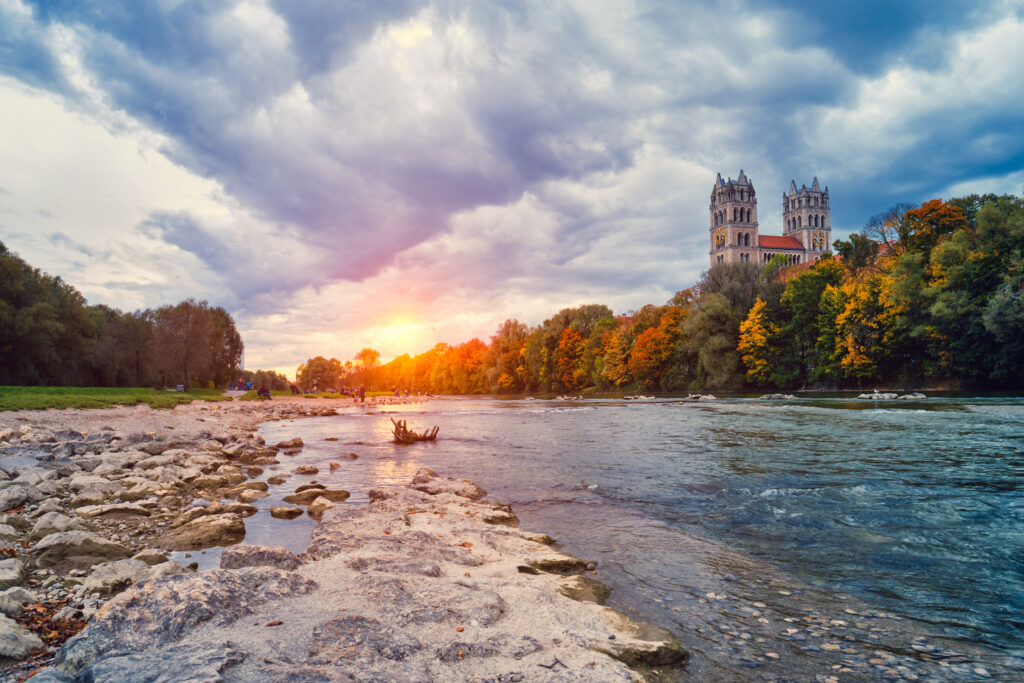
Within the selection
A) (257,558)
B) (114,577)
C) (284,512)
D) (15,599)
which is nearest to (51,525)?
(114,577)

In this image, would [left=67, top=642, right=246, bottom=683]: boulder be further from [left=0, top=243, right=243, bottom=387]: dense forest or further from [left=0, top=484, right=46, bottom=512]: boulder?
[left=0, top=243, right=243, bottom=387]: dense forest

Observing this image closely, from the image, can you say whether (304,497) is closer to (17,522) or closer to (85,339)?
(17,522)

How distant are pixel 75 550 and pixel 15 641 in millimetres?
2776

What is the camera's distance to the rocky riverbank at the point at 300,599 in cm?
384

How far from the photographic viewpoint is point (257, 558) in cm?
598

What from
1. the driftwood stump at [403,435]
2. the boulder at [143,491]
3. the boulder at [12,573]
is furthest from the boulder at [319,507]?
the driftwood stump at [403,435]

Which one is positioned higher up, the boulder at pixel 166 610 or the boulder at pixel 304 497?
the boulder at pixel 166 610

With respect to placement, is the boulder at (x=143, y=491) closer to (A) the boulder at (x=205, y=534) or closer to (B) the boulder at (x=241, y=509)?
(B) the boulder at (x=241, y=509)

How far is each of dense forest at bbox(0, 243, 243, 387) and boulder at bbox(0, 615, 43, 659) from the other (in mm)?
61999

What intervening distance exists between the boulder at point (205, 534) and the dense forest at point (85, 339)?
5844 cm

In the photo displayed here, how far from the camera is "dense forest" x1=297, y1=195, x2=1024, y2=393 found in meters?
41.3

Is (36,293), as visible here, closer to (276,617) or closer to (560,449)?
(560,449)

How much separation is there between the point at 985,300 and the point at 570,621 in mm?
52878

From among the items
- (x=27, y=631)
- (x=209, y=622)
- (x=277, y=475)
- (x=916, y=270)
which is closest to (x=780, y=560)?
(x=209, y=622)
